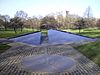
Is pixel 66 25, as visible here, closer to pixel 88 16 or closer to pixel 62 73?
pixel 88 16

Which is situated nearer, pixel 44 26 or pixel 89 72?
pixel 89 72

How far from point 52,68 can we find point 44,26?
53.8 metres

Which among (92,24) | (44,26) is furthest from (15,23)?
(92,24)

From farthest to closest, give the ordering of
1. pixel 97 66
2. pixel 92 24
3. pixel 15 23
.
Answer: pixel 92 24 → pixel 15 23 → pixel 97 66

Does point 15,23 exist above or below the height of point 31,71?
above

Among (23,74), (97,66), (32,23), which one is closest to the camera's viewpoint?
(23,74)

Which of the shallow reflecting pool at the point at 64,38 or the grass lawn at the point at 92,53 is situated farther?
the shallow reflecting pool at the point at 64,38

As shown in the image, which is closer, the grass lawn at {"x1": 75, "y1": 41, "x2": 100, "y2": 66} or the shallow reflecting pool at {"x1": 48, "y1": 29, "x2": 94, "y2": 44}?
the grass lawn at {"x1": 75, "y1": 41, "x2": 100, "y2": 66}

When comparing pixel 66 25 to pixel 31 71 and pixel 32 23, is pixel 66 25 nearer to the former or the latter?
pixel 32 23

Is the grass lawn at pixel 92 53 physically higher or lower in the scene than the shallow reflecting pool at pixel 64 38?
lower

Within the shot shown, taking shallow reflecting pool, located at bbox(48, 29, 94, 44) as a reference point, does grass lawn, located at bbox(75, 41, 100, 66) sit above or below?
below

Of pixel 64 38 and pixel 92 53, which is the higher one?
pixel 64 38

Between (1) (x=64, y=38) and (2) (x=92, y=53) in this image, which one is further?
(1) (x=64, y=38)

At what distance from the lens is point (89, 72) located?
273 inches
